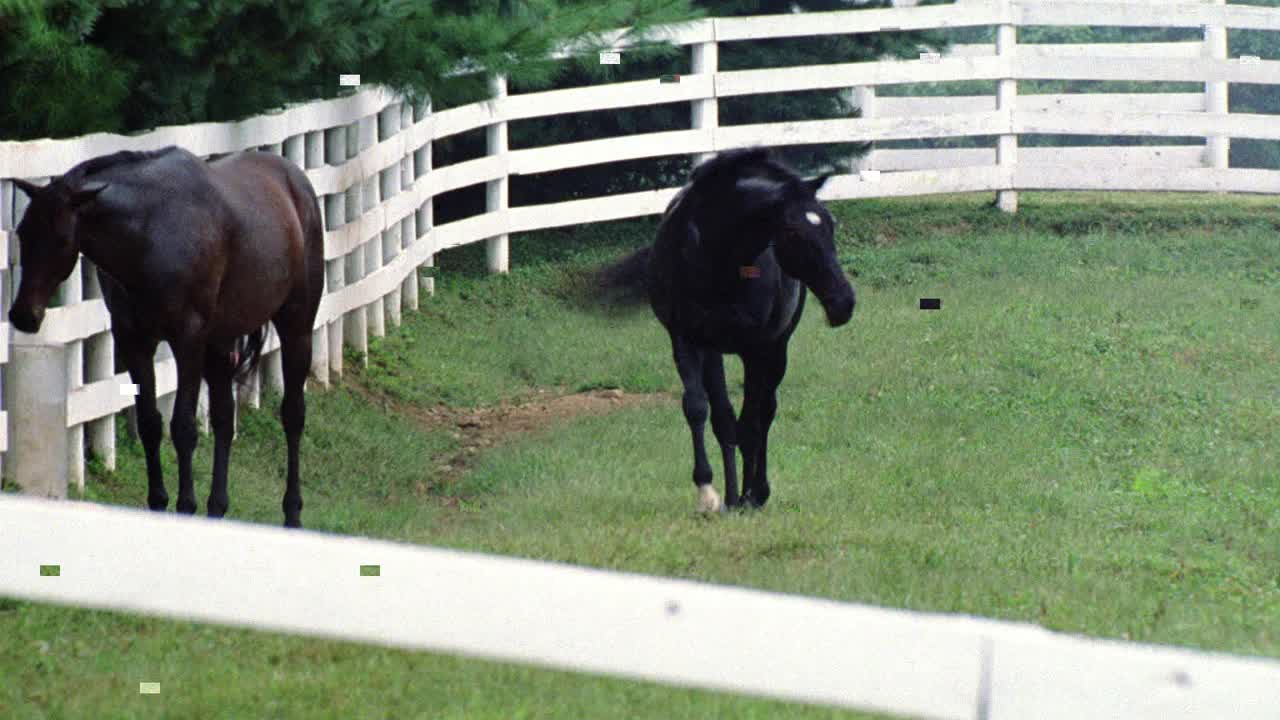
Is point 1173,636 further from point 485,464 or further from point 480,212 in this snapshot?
point 480,212

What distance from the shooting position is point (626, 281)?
10.1 metres

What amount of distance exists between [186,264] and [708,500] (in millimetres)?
2412

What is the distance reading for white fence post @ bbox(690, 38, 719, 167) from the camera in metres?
18.6

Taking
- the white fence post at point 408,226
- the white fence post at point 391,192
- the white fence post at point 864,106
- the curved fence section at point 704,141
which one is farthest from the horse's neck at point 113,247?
the white fence post at point 864,106

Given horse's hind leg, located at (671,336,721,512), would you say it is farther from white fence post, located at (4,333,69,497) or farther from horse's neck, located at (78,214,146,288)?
white fence post, located at (4,333,69,497)

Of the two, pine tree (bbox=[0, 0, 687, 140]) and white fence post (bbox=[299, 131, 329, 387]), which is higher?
pine tree (bbox=[0, 0, 687, 140])

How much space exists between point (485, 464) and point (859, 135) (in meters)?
9.41

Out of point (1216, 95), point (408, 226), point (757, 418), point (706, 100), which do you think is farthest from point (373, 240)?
point (1216, 95)

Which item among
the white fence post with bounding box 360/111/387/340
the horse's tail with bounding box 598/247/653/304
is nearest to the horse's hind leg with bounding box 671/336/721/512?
the horse's tail with bounding box 598/247/653/304

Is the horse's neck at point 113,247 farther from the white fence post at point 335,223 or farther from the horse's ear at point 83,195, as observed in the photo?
the white fence post at point 335,223

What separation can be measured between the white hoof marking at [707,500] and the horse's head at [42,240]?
287cm

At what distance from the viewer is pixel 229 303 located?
26.6 feet

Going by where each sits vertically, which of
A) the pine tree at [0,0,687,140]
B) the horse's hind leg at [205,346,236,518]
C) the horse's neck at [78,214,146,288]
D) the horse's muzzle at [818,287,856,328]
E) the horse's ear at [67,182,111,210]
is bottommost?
the horse's hind leg at [205,346,236,518]

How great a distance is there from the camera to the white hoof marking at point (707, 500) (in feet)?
28.8
